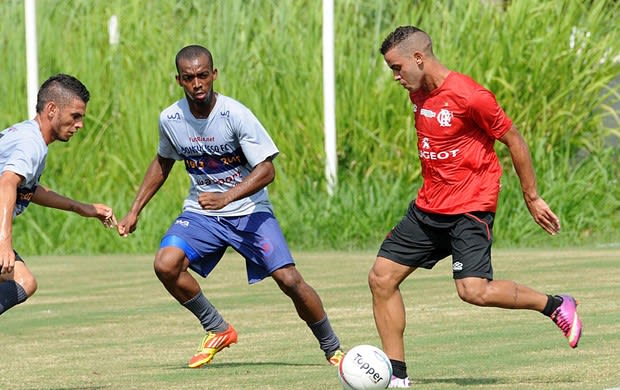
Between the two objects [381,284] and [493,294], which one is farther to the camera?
[381,284]

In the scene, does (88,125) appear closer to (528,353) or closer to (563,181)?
(563,181)

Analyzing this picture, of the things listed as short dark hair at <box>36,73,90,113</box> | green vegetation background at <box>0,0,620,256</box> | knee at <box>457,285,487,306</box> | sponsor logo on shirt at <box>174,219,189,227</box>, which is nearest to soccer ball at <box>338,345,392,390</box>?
knee at <box>457,285,487,306</box>

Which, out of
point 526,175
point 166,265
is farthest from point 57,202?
point 526,175

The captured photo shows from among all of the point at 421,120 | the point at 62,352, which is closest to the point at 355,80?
the point at 62,352

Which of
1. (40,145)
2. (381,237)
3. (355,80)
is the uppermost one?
(40,145)

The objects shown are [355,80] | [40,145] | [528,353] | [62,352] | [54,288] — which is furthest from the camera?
[355,80]

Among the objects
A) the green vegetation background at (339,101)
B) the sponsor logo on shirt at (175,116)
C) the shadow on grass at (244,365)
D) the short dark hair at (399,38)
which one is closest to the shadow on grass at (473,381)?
the shadow on grass at (244,365)

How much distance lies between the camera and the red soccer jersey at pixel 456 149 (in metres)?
9.31

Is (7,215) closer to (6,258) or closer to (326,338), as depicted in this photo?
(6,258)

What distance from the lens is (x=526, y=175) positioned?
368 inches

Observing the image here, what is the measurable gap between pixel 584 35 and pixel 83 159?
8.01 m

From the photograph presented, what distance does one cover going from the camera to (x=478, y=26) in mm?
23672

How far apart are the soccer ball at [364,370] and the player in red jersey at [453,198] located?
1.15 feet

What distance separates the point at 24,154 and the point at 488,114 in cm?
272
